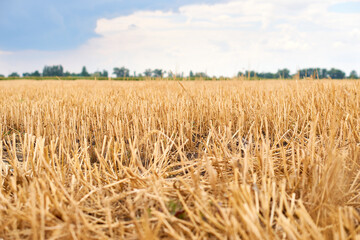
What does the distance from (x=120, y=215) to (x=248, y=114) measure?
1858 millimetres

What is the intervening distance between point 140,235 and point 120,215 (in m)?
0.37

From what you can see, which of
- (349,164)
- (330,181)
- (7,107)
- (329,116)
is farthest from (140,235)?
(7,107)

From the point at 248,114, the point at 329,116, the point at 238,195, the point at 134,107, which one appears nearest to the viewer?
the point at 238,195

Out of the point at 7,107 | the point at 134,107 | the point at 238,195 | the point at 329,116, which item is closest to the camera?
the point at 238,195

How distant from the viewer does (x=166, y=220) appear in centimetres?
120

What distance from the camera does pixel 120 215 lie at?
1370 millimetres

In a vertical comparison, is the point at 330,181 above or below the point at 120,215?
above

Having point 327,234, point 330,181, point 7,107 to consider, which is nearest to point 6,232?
point 327,234

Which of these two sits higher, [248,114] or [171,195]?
[248,114]

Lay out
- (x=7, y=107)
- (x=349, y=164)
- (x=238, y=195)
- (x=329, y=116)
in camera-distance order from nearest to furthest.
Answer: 1. (x=238, y=195)
2. (x=349, y=164)
3. (x=329, y=116)
4. (x=7, y=107)

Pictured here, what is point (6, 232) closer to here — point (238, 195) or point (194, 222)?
point (194, 222)

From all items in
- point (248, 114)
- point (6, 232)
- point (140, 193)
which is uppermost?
point (248, 114)

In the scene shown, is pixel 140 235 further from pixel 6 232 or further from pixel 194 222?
pixel 6 232

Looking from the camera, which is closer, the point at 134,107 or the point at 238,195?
the point at 238,195
